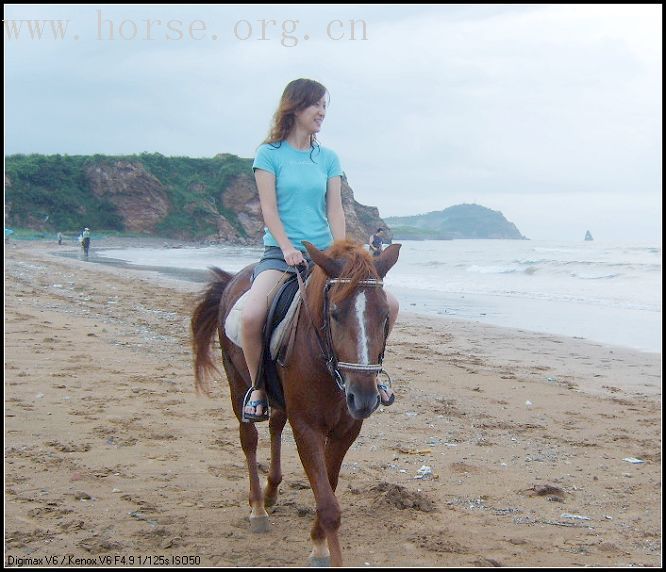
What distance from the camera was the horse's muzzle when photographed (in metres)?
2.97

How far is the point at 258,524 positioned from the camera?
4.09 metres

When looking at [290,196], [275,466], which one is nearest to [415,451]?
[275,466]

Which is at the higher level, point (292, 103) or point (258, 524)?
point (292, 103)

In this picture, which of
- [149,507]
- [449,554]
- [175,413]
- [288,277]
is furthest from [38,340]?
[449,554]

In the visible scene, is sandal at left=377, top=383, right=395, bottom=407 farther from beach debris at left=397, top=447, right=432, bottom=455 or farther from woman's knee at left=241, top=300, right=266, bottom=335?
beach debris at left=397, top=447, right=432, bottom=455

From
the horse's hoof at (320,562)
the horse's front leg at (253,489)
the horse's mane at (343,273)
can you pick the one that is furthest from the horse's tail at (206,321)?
the horse's hoof at (320,562)

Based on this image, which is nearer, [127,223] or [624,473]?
[624,473]

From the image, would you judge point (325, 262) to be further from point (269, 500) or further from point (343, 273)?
point (269, 500)

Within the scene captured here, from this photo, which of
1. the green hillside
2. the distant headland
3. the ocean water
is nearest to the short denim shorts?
the ocean water

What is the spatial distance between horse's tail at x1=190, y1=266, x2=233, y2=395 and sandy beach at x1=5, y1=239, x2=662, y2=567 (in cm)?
35

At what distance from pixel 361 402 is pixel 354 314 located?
43 centimetres

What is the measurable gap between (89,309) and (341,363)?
10.6 meters

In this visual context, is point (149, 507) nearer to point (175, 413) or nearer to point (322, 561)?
point (322, 561)

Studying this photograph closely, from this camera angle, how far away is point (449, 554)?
145 inches
